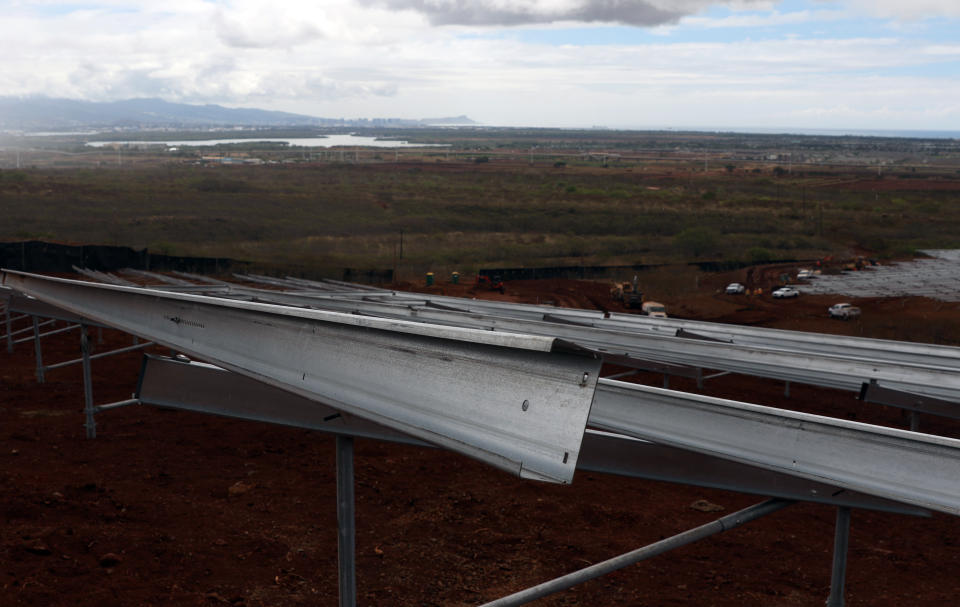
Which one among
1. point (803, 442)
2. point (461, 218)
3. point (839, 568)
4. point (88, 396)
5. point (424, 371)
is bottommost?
point (461, 218)

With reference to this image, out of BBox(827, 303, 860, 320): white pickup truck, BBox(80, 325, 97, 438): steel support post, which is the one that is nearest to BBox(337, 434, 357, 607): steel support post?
BBox(80, 325, 97, 438): steel support post

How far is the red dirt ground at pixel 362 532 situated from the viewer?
7.75 metres

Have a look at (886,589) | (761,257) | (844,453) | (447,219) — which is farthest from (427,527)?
(447,219)

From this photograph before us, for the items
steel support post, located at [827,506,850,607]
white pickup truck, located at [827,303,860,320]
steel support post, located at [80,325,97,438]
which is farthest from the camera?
white pickup truck, located at [827,303,860,320]

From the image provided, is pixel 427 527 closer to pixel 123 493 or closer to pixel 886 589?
pixel 123 493

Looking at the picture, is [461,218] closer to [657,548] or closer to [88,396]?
[88,396]

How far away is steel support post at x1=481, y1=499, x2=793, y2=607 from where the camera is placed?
340 centimetres

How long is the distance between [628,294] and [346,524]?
108 feet

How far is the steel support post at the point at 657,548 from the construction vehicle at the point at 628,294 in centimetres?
3158

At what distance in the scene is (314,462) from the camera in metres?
11.6

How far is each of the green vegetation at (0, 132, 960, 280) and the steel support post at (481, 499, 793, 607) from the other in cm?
3995

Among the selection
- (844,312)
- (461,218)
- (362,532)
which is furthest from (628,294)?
(461,218)

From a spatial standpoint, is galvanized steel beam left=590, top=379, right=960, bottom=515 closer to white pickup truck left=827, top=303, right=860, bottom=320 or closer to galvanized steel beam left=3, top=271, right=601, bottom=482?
galvanized steel beam left=3, top=271, right=601, bottom=482

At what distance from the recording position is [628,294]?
3556 centimetres
